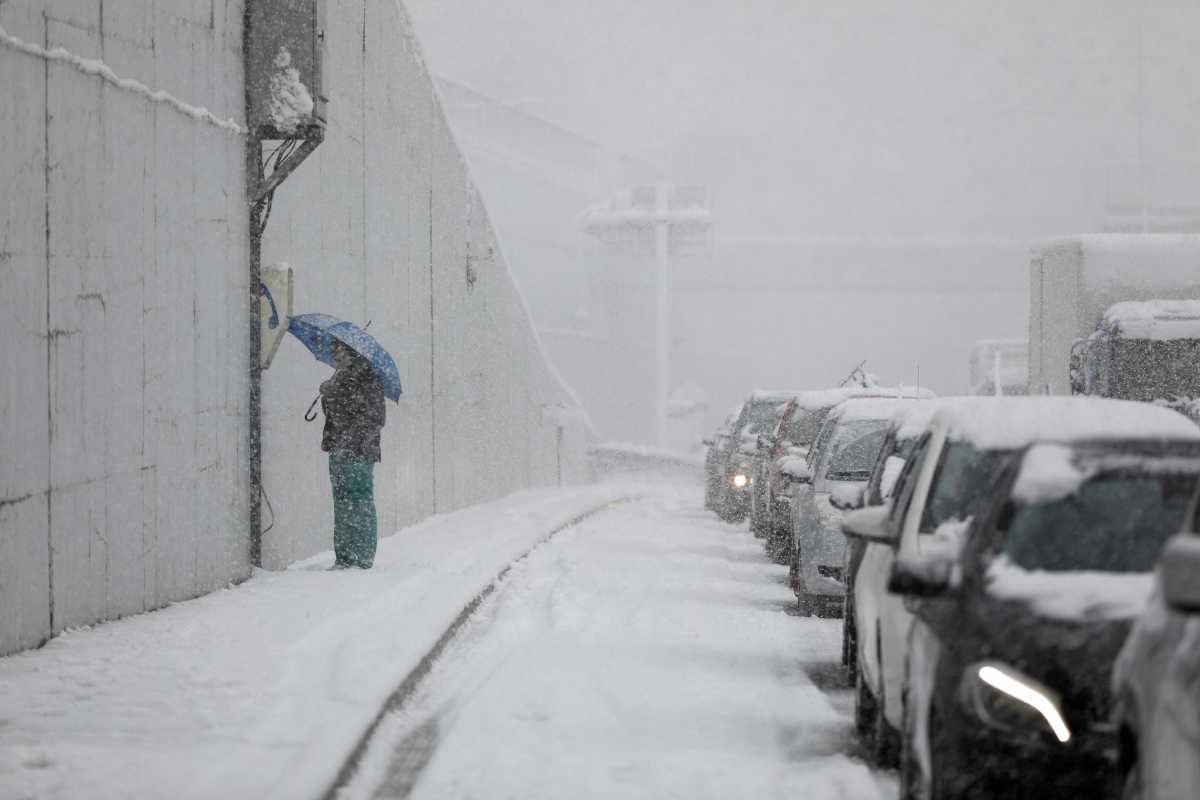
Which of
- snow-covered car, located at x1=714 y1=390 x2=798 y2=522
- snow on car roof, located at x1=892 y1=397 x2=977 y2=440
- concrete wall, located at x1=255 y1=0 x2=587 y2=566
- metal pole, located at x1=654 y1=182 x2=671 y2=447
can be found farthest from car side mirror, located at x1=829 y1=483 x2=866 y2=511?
metal pole, located at x1=654 y1=182 x2=671 y2=447

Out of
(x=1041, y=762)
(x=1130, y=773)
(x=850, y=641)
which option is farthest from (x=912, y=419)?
(x=1130, y=773)

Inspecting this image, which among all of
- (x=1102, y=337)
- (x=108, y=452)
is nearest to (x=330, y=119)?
(x=108, y=452)

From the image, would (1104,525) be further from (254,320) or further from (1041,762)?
(254,320)

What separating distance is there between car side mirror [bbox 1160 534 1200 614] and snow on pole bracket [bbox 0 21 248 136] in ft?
24.1

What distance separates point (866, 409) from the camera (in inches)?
595

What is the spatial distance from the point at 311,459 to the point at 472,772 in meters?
9.25

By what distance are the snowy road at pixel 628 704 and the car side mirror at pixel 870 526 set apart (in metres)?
0.95

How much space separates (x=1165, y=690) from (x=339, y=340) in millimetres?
11423

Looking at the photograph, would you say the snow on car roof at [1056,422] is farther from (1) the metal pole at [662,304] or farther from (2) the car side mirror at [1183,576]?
(1) the metal pole at [662,304]

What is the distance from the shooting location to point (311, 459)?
16719mm

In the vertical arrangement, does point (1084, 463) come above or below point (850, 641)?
above

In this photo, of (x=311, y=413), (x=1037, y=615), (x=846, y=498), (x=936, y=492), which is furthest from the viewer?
(x=311, y=413)

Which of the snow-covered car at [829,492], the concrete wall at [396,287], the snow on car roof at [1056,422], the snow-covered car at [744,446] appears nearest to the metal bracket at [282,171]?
the concrete wall at [396,287]

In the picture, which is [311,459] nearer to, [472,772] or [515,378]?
[472,772]
